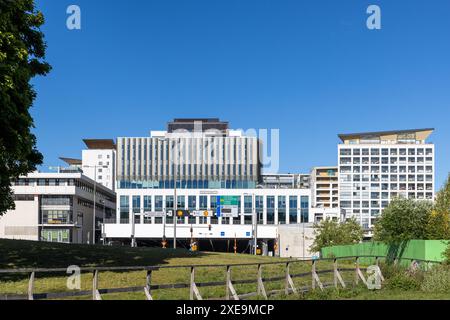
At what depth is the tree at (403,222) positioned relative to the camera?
4531 cm

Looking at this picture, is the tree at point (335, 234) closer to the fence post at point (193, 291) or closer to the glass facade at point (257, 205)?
the glass facade at point (257, 205)

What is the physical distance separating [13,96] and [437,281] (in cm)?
1934

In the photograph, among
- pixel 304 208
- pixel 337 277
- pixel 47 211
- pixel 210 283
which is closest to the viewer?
pixel 210 283

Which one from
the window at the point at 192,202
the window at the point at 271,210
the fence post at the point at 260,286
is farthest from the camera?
the window at the point at 271,210

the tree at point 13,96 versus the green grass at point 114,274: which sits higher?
the tree at point 13,96

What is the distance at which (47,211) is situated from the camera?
124 meters

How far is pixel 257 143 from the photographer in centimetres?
16575

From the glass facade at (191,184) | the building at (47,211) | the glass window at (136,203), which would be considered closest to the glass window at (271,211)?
the glass facade at (191,184)

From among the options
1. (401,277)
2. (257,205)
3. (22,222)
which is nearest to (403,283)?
(401,277)

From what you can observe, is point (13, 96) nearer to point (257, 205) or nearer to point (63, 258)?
point (63, 258)

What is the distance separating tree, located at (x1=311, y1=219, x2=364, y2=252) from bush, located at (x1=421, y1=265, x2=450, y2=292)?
62.2 m

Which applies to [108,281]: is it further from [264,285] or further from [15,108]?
[15,108]

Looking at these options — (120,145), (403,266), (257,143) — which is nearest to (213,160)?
(257,143)

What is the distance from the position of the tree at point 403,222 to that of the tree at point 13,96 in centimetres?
2473
